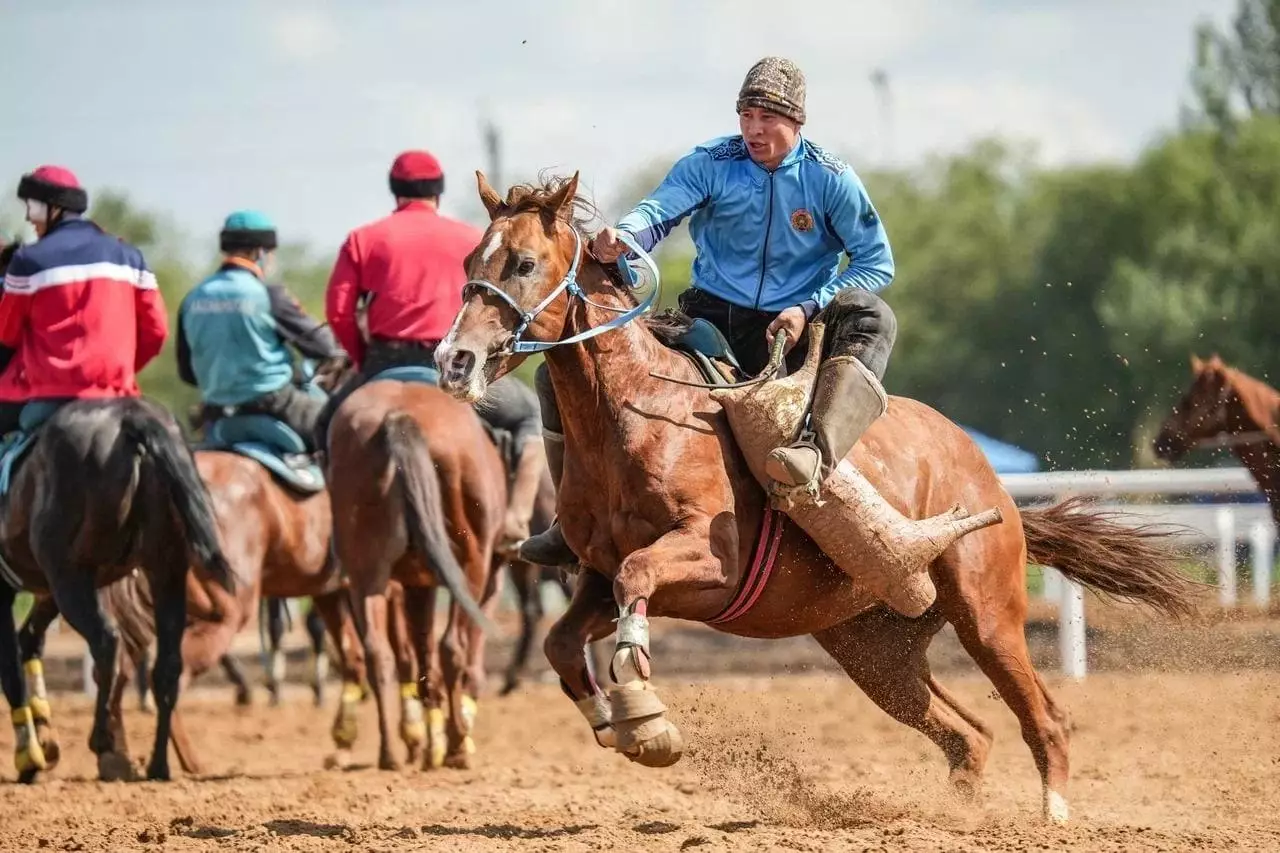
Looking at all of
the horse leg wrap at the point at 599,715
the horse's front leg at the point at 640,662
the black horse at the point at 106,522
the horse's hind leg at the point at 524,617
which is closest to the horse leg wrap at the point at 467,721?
the black horse at the point at 106,522

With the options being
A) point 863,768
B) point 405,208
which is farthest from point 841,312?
point 405,208

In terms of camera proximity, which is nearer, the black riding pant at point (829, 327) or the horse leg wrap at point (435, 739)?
the black riding pant at point (829, 327)

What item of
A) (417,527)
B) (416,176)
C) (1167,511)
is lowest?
(417,527)

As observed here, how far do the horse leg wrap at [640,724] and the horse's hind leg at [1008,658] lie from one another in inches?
68.5

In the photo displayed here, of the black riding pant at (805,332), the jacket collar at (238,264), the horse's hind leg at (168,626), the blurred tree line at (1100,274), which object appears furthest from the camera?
the blurred tree line at (1100,274)

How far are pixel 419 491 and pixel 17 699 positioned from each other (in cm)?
242

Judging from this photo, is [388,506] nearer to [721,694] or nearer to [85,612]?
[85,612]

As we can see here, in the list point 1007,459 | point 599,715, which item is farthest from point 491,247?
point 1007,459

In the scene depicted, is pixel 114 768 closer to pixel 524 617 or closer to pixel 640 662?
pixel 640 662

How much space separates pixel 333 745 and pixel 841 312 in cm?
599

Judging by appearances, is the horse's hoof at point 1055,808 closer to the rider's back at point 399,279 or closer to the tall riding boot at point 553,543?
the tall riding boot at point 553,543

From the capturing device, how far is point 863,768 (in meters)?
9.06

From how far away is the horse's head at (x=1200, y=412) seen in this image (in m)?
13.7

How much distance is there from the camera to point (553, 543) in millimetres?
6598
